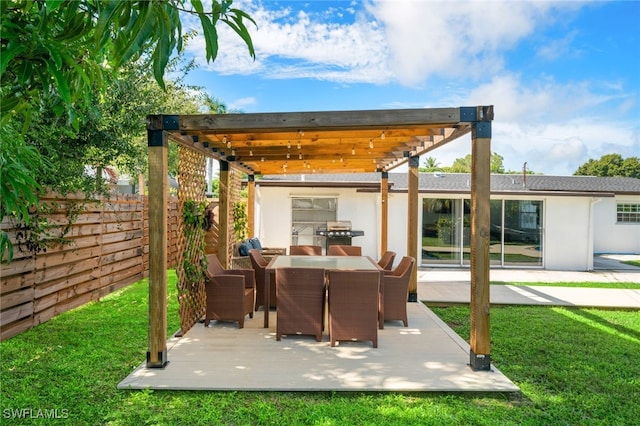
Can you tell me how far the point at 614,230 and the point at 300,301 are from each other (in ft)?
60.5

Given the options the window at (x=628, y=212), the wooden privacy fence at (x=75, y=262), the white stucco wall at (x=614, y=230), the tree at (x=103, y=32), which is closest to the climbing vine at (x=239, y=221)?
the wooden privacy fence at (x=75, y=262)

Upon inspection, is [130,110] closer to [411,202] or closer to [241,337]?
[241,337]

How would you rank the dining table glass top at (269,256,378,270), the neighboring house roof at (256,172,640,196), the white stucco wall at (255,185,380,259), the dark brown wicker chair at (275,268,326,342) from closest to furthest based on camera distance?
the dark brown wicker chair at (275,268,326,342) < the dining table glass top at (269,256,378,270) < the neighboring house roof at (256,172,640,196) < the white stucco wall at (255,185,380,259)

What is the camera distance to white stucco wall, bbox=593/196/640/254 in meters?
17.3

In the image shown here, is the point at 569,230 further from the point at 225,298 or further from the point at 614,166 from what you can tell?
the point at 614,166

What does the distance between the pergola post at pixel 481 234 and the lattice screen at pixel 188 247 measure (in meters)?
3.70

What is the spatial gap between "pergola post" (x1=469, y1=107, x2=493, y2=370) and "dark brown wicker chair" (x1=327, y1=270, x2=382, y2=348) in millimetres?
1163

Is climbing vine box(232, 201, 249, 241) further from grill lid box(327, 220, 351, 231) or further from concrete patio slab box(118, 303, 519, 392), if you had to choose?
concrete patio slab box(118, 303, 519, 392)

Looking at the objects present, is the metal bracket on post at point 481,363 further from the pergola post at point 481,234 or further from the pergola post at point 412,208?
the pergola post at point 412,208

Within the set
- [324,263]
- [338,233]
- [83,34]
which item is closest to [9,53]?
[83,34]

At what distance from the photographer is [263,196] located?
1251cm

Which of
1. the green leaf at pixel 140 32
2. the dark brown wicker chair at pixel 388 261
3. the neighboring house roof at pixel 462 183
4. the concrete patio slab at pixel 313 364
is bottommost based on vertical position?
the concrete patio slab at pixel 313 364

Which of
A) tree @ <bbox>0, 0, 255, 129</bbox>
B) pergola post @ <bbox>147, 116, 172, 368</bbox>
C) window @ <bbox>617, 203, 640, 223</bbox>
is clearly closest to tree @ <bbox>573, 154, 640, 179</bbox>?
window @ <bbox>617, 203, 640, 223</bbox>

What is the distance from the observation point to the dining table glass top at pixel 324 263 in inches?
234
